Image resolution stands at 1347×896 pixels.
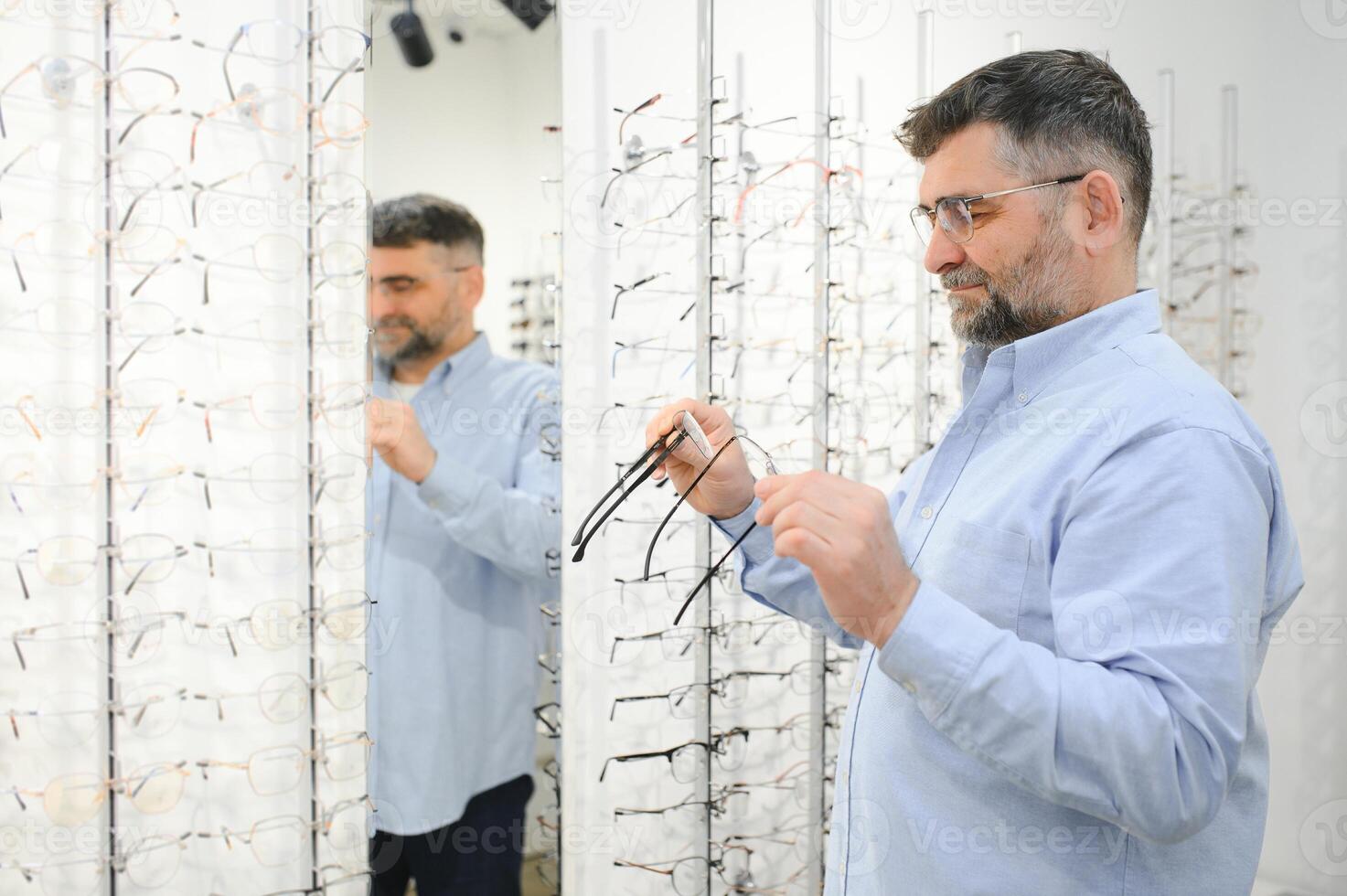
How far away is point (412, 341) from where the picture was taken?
175cm

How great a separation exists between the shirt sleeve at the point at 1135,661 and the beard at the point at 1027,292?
0.27 metres

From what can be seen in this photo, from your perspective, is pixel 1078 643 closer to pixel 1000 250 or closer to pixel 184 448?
pixel 1000 250

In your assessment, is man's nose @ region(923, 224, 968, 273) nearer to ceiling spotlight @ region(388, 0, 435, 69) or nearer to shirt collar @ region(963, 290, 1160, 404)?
shirt collar @ region(963, 290, 1160, 404)

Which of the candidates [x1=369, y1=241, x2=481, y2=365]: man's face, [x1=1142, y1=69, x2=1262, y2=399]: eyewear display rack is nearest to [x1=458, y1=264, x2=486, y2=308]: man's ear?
[x1=369, y1=241, x2=481, y2=365]: man's face

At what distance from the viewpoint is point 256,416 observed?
5.58 ft

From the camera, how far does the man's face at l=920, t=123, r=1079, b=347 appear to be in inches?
47.6

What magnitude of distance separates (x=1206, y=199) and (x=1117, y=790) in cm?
259

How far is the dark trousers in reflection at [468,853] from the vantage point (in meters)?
1.80

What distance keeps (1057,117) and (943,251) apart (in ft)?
0.65

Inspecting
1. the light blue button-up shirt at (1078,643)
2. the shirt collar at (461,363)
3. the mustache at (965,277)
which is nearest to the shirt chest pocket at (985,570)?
the light blue button-up shirt at (1078,643)

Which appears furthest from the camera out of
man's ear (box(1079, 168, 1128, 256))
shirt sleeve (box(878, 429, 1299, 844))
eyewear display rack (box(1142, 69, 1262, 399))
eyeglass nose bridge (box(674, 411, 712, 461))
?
eyewear display rack (box(1142, 69, 1262, 399))

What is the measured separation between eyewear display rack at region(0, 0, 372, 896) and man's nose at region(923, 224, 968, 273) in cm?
95

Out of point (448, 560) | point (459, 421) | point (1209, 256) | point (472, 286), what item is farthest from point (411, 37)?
point (1209, 256)

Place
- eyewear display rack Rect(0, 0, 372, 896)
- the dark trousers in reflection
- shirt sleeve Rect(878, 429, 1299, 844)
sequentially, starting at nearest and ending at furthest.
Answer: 1. shirt sleeve Rect(878, 429, 1299, 844)
2. eyewear display rack Rect(0, 0, 372, 896)
3. the dark trousers in reflection
